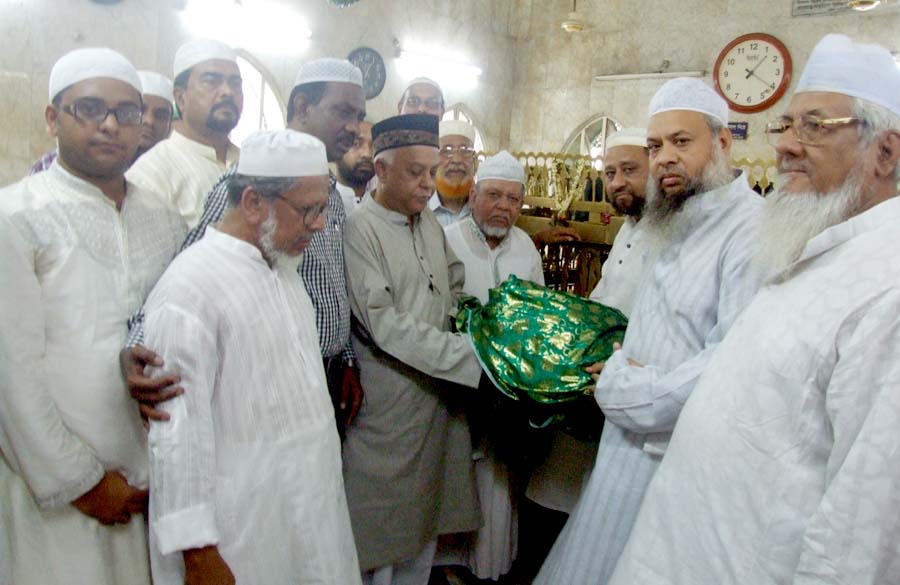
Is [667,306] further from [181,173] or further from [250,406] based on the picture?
[181,173]

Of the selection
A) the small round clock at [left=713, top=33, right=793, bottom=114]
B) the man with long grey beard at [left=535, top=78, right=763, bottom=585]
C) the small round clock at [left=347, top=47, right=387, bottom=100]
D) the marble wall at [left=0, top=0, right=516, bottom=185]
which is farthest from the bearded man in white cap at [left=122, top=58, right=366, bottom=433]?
the small round clock at [left=713, top=33, right=793, bottom=114]

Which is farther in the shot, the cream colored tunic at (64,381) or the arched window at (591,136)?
the arched window at (591,136)

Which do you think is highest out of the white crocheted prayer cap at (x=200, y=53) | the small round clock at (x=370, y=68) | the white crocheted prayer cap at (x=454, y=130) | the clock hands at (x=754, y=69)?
the clock hands at (x=754, y=69)

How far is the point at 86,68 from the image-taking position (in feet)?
5.79

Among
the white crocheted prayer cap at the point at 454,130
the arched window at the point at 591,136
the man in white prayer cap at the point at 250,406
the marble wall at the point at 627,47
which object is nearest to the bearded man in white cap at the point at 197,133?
the man in white prayer cap at the point at 250,406

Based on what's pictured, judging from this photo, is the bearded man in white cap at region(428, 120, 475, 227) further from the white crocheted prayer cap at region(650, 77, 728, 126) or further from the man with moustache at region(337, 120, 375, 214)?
the white crocheted prayer cap at region(650, 77, 728, 126)

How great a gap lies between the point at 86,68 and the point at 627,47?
9551 mm

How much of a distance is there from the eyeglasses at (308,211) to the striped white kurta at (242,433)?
137 mm

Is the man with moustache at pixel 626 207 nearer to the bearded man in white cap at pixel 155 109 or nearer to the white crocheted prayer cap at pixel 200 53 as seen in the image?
the white crocheted prayer cap at pixel 200 53

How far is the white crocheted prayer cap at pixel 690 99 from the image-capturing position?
2111 millimetres

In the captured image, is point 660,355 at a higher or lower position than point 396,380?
higher

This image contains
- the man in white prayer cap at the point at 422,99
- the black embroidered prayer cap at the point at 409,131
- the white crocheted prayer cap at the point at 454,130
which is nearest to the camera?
the black embroidered prayer cap at the point at 409,131

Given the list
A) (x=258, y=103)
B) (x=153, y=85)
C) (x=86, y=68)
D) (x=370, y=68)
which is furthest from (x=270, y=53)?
(x=86, y=68)

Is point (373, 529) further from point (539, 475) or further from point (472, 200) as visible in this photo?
point (472, 200)
